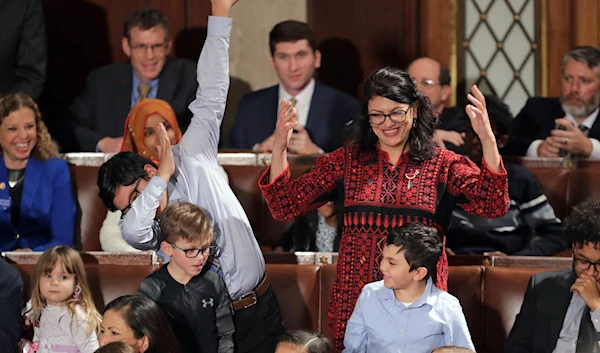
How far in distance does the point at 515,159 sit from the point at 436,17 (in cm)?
145

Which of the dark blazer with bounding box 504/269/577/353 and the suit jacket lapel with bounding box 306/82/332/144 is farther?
the suit jacket lapel with bounding box 306/82/332/144

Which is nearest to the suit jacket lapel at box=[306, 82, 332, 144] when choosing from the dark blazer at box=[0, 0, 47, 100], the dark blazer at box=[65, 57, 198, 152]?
the dark blazer at box=[65, 57, 198, 152]

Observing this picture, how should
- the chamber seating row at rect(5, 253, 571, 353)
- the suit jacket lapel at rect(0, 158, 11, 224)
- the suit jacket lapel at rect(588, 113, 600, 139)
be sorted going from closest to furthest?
the chamber seating row at rect(5, 253, 571, 353) < the suit jacket lapel at rect(0, 158, 11, 224) < the suit jacket lapel at rect(588, 113, 600, 139)

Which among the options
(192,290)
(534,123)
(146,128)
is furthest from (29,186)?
(534,123)

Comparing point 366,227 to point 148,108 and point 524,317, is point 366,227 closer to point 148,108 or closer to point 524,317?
point 524,317

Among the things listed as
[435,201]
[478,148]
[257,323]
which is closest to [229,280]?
[257,323]

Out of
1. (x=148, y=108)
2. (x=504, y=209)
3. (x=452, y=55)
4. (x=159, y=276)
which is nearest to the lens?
(x=504, y=209)

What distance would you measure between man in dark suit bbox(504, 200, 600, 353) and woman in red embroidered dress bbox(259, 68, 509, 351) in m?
0.33

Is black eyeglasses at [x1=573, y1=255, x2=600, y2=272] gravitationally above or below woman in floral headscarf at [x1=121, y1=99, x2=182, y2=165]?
below

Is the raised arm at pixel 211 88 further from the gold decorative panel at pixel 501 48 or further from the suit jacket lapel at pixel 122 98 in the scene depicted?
the gold decorative panel at pixel 501 48

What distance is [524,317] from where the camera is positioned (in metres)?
3.15

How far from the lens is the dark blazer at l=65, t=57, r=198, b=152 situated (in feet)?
14.9

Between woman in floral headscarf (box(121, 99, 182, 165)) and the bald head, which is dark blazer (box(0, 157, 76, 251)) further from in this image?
the bald head

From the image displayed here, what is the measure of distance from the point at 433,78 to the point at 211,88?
1627 mm
